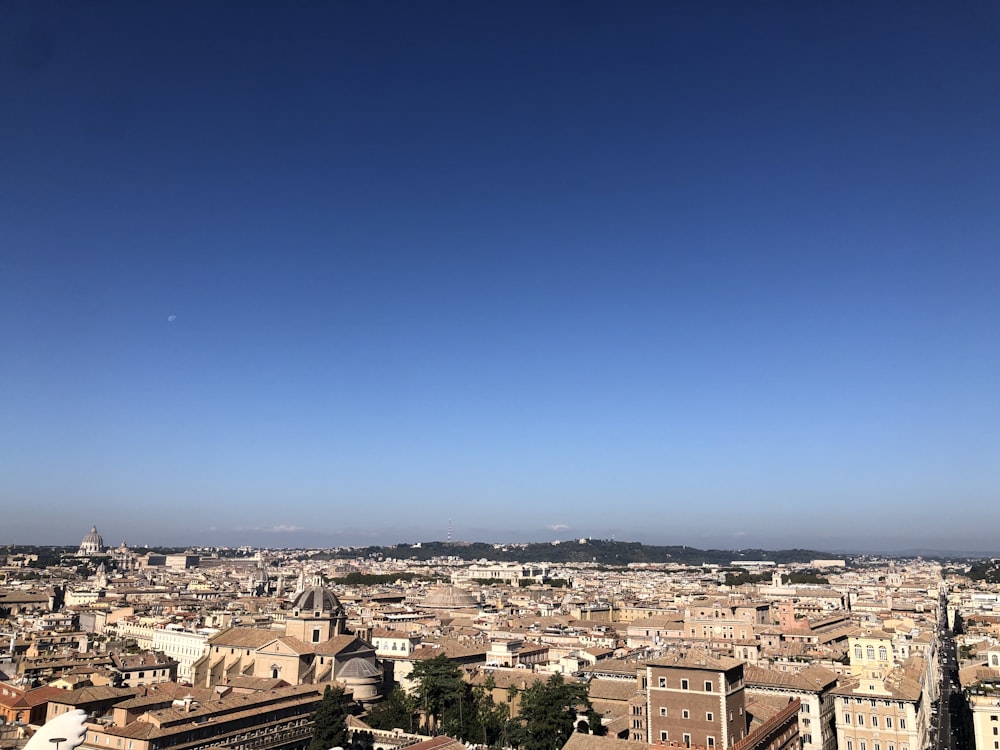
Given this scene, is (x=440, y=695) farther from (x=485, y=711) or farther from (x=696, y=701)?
(x=696, y=701)

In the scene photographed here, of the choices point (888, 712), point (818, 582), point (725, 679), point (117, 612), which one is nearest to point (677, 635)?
point (888, 712)

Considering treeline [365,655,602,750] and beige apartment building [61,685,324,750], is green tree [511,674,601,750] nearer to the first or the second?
treeline [365,655,602,750]

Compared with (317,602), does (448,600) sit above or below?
below

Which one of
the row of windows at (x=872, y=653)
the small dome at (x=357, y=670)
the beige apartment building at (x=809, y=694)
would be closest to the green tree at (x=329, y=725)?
the small dome at (x=357, y=670)

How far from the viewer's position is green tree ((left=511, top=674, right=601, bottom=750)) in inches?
1812

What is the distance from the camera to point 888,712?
47531 mm

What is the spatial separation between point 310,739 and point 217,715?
681 centimetres

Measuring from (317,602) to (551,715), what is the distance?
32.1 metres

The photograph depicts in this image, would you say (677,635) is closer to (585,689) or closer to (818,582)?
(585,689)

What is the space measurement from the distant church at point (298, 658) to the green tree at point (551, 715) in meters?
15.1

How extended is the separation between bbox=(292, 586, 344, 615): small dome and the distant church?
28.5 inches

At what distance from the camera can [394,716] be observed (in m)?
53.0

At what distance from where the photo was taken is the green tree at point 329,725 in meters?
46.8

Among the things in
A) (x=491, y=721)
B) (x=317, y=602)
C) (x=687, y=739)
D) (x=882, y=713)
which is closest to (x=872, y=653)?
(x=882, y=713)
